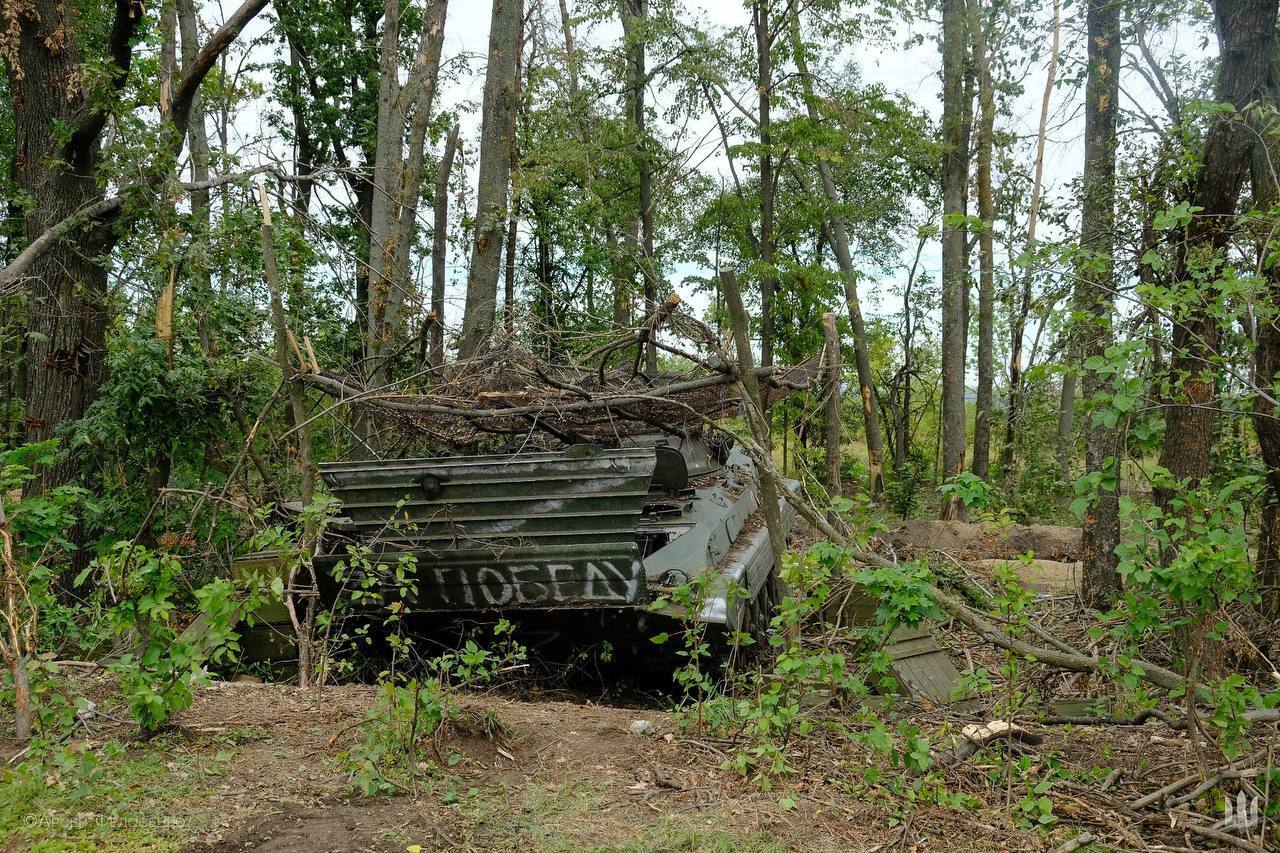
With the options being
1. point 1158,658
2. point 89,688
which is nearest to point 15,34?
point 89,688

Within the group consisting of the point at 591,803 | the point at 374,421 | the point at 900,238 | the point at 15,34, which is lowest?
the point at 591,803

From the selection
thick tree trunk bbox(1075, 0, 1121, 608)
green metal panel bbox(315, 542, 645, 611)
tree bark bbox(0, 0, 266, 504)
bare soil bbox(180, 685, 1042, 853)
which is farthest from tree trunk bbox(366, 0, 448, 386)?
thick tree trunk bbox(1075, 0, 1121, 608)

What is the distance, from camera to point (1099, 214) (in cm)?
996

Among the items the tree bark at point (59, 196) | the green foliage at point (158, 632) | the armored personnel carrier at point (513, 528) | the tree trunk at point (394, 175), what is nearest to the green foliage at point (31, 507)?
the green foliage at point (158, 632)

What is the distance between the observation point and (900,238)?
1204 inches

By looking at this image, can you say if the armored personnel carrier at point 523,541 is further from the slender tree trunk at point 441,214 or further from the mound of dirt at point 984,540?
the slender tree trunk at point 441,214

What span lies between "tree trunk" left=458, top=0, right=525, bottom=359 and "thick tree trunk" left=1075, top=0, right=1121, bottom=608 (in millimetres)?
6093

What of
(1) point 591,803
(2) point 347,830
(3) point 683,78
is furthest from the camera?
(3) point 683,78

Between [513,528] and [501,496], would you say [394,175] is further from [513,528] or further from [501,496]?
[513,528]

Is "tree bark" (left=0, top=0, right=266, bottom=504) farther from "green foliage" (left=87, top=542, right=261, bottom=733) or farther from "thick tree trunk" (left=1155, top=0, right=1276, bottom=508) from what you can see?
"thick tree trunk" (left=1155, top=0, right=1276, bottom=508)

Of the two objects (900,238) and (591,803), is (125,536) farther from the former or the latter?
(900,238)

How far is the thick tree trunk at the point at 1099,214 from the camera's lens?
28.2 feet

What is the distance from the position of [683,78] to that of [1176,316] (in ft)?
54.7

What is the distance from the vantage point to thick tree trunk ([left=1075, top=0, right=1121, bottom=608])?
861 centimetres
